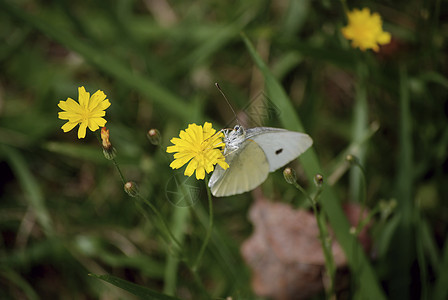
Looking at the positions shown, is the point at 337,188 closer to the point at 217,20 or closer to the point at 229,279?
the point at 229,279

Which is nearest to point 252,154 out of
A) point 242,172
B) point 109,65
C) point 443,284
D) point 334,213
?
point 242,172

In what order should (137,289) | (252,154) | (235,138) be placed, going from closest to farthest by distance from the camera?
(137,289), (235,138), (252,154)

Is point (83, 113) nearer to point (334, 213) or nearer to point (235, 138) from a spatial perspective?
point (235, 138)

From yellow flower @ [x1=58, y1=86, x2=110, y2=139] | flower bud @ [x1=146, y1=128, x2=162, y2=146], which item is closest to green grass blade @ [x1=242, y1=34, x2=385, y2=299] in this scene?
flower bud @ [x1=146, y1=128, x2=162, y2=146]

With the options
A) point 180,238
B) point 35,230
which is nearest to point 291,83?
point 180,238

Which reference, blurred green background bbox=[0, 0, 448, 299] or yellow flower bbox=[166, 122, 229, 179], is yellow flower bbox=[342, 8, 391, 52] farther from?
yellow flower bbox=[166, 122, 229, 179]

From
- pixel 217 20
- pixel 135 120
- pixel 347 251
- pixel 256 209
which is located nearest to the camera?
pixel 347 251
